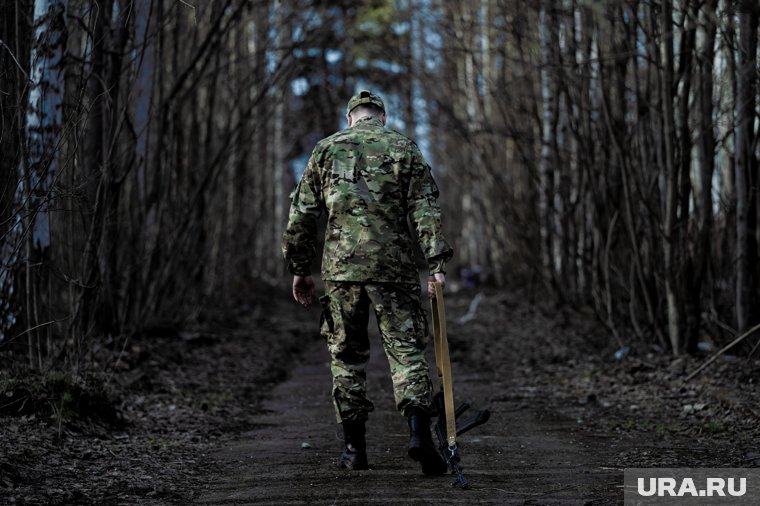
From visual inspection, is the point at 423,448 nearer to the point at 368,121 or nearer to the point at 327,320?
the point at 327,320

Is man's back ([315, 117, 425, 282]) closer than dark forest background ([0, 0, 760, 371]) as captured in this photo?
Yes

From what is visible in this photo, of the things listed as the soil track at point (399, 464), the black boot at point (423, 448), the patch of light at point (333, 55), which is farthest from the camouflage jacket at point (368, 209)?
the patch of light at point (333, 55)

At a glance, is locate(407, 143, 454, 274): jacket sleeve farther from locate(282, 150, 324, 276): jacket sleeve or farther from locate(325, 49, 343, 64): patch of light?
locate(325, 49, 343, 64): patch of light

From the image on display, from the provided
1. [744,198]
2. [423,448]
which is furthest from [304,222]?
[744,198]

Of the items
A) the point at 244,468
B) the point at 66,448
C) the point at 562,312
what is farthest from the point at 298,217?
the point at 562,312

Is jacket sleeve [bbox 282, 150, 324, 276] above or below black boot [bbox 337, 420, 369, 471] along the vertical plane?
above

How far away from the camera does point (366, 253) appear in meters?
5.30

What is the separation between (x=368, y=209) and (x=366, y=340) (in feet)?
2.48

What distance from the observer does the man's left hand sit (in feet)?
18.2

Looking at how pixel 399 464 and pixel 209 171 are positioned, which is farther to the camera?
pixel 209 171

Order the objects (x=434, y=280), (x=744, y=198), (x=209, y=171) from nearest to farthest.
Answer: (x=434, y=280) → (x=744, y=198) → (x=209, y=171)

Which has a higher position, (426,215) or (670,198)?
(670,198)

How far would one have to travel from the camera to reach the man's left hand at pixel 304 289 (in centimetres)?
554

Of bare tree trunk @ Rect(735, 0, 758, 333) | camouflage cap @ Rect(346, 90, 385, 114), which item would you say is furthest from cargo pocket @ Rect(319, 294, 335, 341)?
bare tree trunk @ Rect(735, 0, 758, 333)
